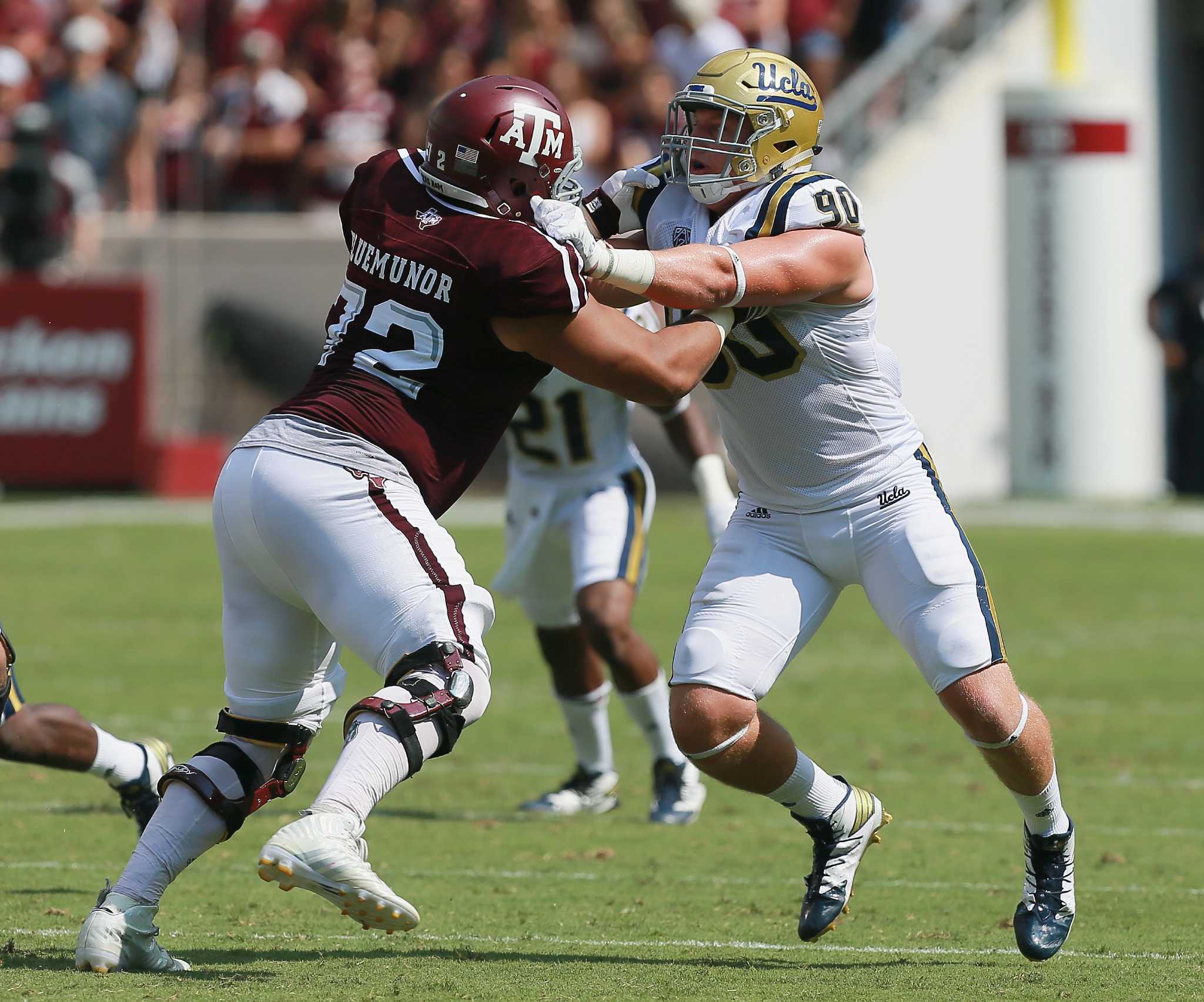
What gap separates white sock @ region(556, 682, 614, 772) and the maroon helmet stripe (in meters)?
2.81

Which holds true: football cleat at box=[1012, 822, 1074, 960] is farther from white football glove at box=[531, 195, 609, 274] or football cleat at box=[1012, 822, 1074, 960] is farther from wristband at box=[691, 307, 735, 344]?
white football glove at box=[531, 195, 609, 274]

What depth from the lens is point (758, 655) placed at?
4.89 meters

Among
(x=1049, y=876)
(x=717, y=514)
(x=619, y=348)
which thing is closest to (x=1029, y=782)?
(x=1049, y=876)

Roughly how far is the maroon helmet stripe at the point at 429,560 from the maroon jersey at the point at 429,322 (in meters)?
0.14

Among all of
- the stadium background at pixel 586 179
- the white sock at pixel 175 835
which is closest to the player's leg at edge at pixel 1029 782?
the white sock at pixel 175 835

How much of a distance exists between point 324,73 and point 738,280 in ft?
47.5

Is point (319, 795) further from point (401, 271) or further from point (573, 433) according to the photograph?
point (573, 433)

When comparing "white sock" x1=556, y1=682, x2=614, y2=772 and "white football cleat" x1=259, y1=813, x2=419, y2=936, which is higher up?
"white football cleat" x1=259, y1=813, x2=419, y2=936

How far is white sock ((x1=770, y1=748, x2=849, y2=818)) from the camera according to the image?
16.4 feet

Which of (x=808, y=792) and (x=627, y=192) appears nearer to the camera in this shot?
(x=808, y=792)

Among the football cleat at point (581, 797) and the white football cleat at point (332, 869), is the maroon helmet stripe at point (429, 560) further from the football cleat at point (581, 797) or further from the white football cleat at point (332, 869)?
the football cleat at point (581, 797)

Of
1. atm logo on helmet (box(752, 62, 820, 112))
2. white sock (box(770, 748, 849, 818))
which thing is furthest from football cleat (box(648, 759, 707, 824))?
atm logo on helmet (box(752, 62, 820, 112))

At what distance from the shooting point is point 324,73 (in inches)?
725

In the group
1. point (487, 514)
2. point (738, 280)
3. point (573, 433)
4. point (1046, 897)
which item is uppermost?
point (738, 280)
